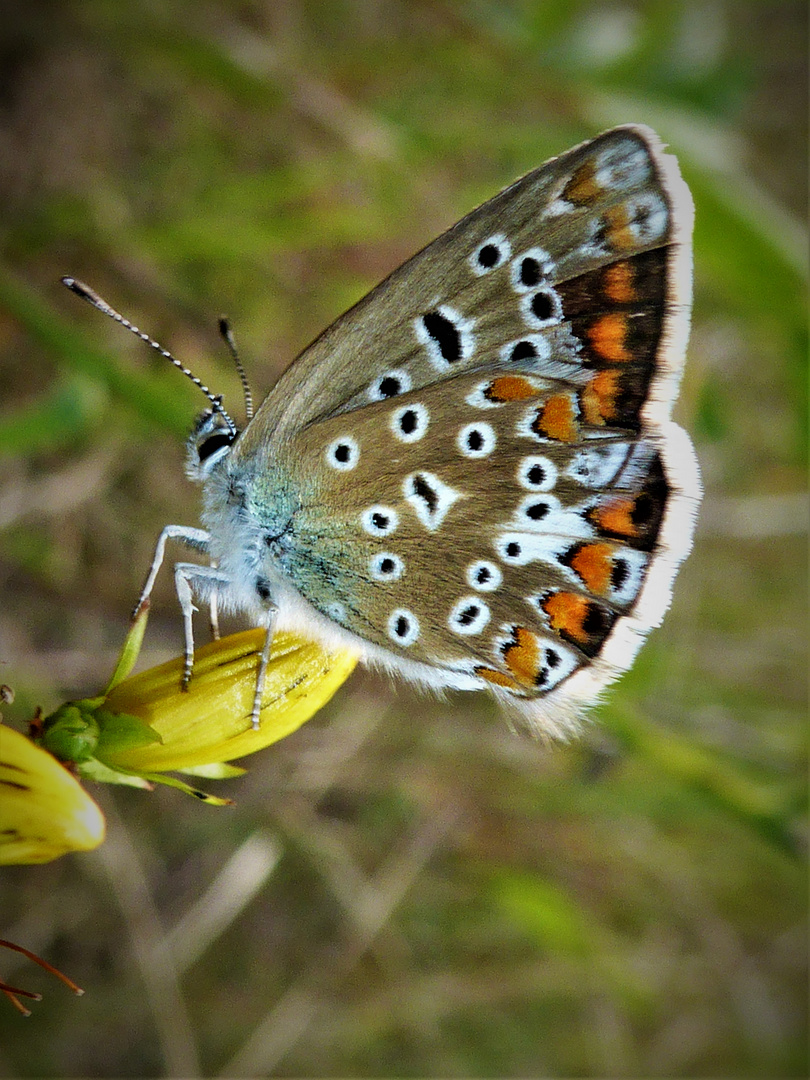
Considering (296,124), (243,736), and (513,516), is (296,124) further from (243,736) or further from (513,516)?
(243,736)

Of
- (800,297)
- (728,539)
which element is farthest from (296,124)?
(728,539)

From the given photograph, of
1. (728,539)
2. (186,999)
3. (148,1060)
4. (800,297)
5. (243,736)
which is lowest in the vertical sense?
(148,1060)

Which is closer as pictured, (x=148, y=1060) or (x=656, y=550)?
(x=656, y=550)

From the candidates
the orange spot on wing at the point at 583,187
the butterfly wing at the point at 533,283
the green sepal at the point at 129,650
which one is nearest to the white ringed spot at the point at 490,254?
the butterfly wing at the point at 533,283

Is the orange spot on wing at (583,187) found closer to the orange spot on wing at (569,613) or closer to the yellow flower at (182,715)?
the orange spot on wing at (569,613)

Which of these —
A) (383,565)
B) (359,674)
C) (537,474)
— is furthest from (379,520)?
(359,674)

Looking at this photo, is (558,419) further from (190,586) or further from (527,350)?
(190,586)

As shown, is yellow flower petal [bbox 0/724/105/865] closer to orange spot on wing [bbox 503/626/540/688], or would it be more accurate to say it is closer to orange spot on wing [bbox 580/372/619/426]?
orange spot on wing [bbox 503/626/540/688]
